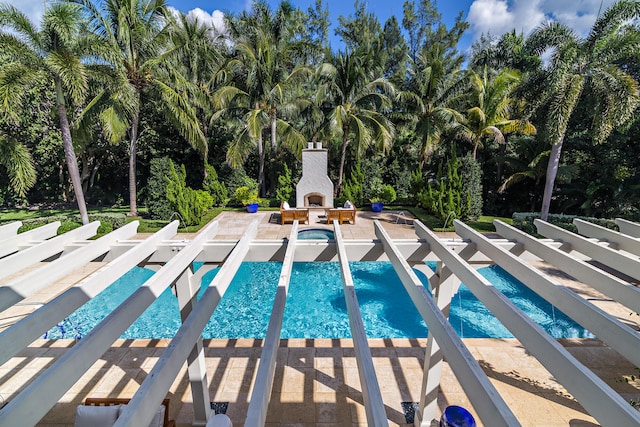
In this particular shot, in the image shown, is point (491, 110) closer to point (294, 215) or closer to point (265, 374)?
point (294, 215)

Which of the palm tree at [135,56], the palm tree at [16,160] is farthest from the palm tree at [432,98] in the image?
the palm tree at [16,160]

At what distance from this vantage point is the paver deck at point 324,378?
4723mm

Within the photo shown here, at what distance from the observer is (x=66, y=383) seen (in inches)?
69.6

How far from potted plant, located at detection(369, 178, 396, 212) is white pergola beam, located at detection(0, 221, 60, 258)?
15003mm

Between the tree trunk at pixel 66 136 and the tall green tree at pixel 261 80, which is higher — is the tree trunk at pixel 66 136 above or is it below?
below

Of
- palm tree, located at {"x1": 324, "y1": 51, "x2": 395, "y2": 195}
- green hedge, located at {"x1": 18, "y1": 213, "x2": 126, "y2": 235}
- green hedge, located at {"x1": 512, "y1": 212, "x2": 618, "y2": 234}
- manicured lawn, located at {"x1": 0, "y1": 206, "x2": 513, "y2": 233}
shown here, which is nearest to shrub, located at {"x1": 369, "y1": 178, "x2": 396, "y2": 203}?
manicured lawn, located at {"x1": 0, "y1": 206, "x2": 513, "y2": 233}

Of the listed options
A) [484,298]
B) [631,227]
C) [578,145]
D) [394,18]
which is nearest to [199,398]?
[484,298]

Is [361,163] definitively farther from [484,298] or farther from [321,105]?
[484,298]

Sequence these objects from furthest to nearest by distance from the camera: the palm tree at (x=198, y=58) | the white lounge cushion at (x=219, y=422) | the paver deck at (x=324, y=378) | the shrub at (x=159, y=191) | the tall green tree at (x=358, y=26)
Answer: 1. the tall green tree at (x=358, y=26)
2. the palm tree at (x=198, y=58)
3. the shrub at (x=159, y=191)
4. the paver deck at (x=324, y=378)
5. the white lounge cushion at (x=219, y=422)

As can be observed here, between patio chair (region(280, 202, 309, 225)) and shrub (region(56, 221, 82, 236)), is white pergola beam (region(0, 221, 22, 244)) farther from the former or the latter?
patio chair (region(280, 202, 309, 225))

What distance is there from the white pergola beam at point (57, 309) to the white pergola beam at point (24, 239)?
1.80 m

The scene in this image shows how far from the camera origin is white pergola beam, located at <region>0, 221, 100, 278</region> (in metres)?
3.23

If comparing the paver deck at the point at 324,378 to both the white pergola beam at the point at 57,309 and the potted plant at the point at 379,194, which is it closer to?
the white pergola beam at the point at 57,309

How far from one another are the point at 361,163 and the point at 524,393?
51.0ft
